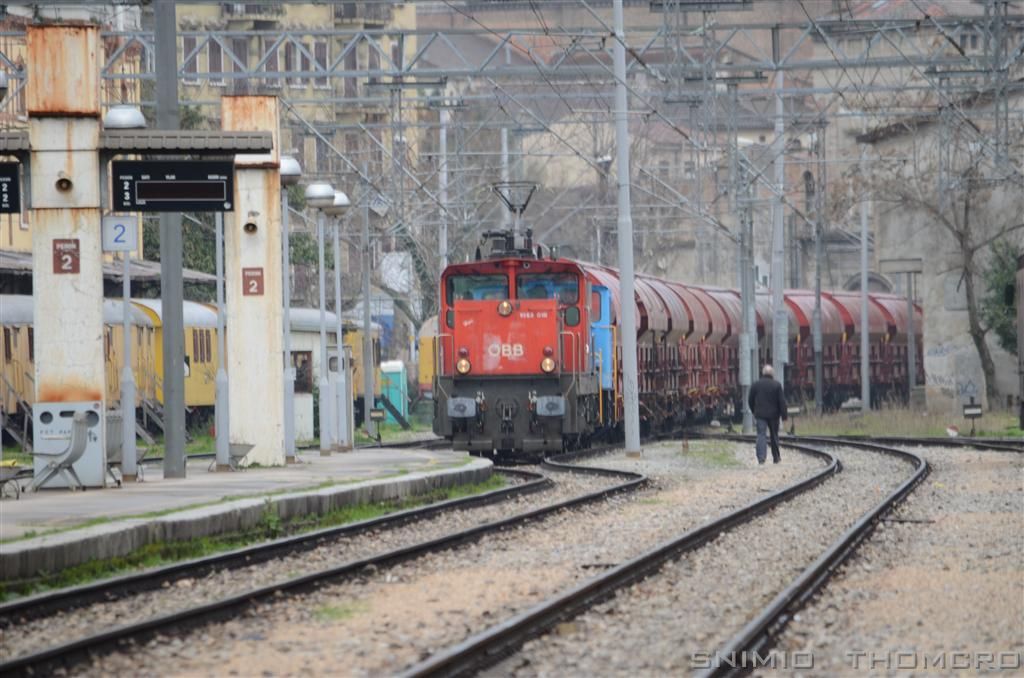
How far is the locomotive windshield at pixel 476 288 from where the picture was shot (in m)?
30.9

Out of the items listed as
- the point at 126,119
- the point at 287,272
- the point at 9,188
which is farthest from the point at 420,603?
the point at 287,272

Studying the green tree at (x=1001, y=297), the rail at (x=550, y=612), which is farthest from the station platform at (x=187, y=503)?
the green tree at (x=1001, y=297)

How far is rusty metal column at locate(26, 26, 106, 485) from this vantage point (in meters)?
20.9

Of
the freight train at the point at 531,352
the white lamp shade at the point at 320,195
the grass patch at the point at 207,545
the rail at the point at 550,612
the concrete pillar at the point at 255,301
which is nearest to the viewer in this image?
the rail at the point at 550,612

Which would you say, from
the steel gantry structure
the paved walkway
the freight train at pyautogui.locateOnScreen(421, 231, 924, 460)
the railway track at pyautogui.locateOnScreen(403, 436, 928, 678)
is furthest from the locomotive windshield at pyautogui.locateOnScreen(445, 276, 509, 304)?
the railway track at pyautogui.locateOnScreen(403, 436, 928, 678)

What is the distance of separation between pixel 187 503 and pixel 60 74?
17.9ft

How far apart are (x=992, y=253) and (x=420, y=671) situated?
46.6 meters

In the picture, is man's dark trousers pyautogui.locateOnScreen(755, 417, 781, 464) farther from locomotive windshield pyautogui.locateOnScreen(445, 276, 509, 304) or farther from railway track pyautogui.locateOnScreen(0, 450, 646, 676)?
railway track pyautogui.locateOnScreen(0, 450, 646, 676)

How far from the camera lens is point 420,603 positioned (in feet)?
42.3

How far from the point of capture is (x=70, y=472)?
21.0 metres

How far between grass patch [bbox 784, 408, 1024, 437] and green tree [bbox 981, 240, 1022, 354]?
3.28 metres

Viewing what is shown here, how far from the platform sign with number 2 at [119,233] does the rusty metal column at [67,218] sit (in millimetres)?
188

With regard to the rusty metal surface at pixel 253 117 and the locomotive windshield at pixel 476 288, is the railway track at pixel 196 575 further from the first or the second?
the locomotive windshield at pixel 476 288

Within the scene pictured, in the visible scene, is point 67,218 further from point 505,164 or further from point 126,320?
point 505,164
